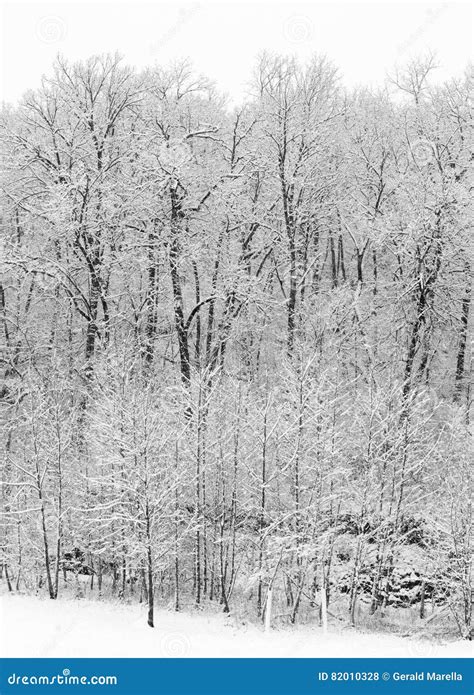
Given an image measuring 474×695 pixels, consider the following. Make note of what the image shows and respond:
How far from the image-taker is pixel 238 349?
27109 millimetres

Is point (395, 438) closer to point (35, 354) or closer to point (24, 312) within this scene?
point (35, 354)

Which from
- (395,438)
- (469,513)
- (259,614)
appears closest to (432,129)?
(395,438)

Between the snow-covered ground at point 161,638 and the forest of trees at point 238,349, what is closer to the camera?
the snow-covered ground at point 161,638

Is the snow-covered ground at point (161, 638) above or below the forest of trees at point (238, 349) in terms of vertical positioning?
below

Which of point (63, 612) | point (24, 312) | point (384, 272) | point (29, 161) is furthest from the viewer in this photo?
point (384, 272)

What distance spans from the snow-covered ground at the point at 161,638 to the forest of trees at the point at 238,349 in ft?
4.73

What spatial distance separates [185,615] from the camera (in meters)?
15.8

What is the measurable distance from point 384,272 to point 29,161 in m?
17.8

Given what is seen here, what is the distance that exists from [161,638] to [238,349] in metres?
15.1

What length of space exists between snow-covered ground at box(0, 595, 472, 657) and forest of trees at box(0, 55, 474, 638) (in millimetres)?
1443

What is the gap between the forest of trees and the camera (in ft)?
56.6

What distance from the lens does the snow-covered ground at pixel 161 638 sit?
12.2m

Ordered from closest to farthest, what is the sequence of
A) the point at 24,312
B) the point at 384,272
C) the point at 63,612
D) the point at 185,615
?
the point at 63,612 < the point at 185,615 < the point at 24,312 < the point at 384,272

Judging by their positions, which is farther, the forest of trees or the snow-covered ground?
the forest of trees
